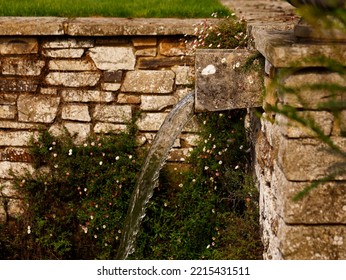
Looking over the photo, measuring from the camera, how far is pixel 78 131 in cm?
480

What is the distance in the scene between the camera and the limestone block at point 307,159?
278 centimetres

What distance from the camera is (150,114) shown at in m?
4.68

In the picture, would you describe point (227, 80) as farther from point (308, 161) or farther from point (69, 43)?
point (69, 43)

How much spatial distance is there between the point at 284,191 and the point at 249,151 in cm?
157

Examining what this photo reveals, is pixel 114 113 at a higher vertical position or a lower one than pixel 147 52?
lower

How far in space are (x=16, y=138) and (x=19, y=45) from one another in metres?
0.72

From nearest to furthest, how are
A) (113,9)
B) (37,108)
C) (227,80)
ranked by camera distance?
(227,80) < (37,108) < (113,9)

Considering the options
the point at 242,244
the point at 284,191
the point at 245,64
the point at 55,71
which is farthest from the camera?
the point at 55,71

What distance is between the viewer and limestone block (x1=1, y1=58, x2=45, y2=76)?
472cm

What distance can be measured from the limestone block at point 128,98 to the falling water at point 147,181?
48 cm

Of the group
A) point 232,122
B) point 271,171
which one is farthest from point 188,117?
point 271,171

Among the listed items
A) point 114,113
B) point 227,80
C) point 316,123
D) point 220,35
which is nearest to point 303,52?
point 316,123

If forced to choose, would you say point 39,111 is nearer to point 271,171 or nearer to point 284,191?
point 271,171

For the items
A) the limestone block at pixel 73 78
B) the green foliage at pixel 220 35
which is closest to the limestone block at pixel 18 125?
the limestone block at pixel 73 78
